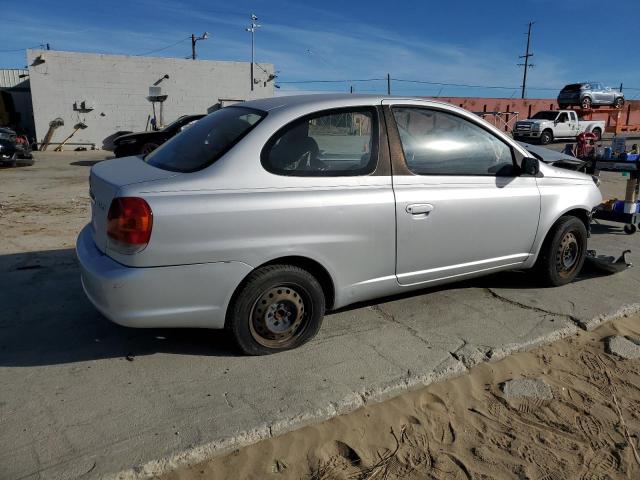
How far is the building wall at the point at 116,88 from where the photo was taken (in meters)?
22.2

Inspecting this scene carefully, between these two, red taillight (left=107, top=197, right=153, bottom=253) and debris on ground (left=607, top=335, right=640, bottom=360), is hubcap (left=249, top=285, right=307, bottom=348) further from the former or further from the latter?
debris on ground (left=607, top=335, right=640, bottom=360)

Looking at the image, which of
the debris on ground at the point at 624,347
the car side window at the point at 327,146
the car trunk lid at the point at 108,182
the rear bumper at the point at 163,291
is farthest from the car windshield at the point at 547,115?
the rear bumper at the point at 163,291

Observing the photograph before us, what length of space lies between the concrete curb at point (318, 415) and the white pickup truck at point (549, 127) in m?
24.9

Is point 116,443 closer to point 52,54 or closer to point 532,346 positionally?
point 532,346

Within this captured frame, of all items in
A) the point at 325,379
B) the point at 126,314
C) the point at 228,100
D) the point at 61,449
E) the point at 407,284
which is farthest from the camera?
the point at 228,100

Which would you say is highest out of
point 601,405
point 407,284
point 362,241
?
point 362,241

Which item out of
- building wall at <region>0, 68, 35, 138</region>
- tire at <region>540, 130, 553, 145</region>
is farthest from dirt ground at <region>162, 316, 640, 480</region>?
tire at <region>540, 130, 553, 145</region>

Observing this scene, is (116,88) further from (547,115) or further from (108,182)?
(108,182)

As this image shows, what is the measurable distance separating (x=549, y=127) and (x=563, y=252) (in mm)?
24330

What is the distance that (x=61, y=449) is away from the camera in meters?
2.58

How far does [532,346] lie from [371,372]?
130cm

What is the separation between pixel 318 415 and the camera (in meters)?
2.93

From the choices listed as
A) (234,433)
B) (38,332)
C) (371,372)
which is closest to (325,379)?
(371,372)

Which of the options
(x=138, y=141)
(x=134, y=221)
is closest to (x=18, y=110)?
(x=138, y=141)
